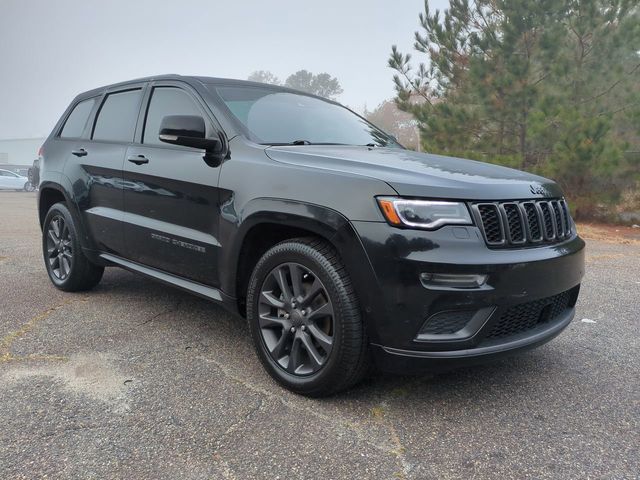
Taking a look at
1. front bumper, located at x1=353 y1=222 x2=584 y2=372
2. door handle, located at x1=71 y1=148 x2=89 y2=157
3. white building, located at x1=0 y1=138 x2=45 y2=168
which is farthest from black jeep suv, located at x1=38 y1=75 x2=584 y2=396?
white building, located at x1=0 y1=138 x2=45 y2=168

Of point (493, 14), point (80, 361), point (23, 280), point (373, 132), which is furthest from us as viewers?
point (493, 14)

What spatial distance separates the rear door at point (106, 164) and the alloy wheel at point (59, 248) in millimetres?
447

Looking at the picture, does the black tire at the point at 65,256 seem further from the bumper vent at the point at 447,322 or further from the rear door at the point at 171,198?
the bumper vent at the point at 447,322

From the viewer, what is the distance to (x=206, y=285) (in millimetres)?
3191

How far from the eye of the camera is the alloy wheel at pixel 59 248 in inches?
177

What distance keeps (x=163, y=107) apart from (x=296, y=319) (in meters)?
1.95

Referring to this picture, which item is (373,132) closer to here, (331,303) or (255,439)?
(331,303)

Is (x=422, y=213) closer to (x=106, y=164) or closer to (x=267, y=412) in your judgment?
(x=267, y=412)

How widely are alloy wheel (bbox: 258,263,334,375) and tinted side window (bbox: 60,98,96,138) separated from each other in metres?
2.77

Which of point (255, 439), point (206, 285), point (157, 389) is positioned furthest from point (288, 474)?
point (206, 285)

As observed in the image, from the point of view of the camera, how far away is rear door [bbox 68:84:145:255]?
151 inches

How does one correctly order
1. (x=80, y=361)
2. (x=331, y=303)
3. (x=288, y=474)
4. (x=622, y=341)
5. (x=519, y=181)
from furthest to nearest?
(x=622, y=341)
(x=80, y=361)
(x=519, y=181)
(x=331, y=303)
(x=288, y=474)

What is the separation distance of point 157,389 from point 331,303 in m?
1.04

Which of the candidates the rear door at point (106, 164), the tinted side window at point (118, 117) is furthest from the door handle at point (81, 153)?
the tinted side window at point (118, 117)
